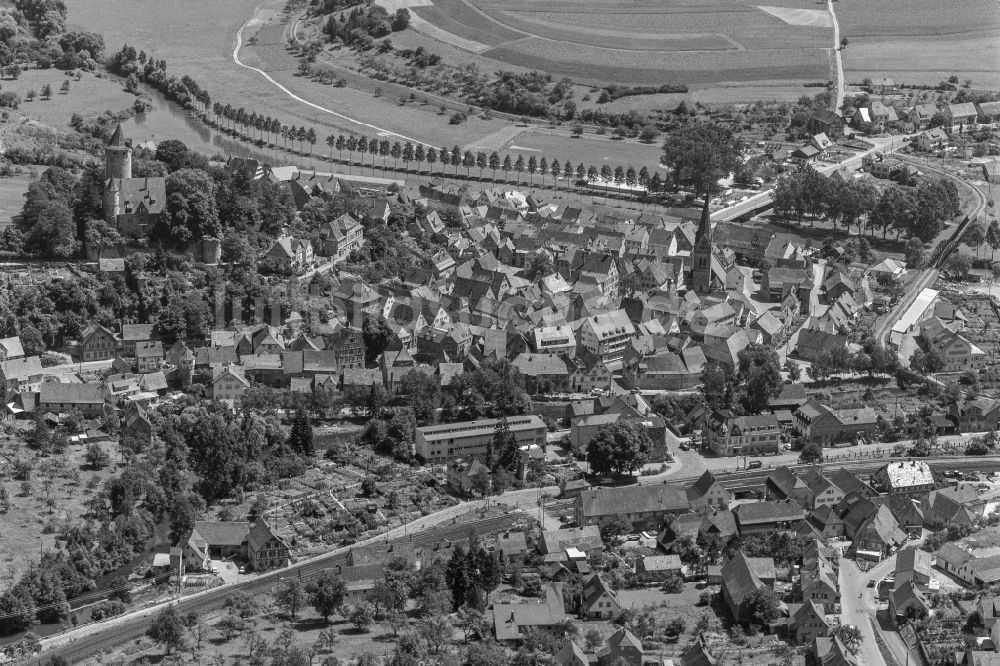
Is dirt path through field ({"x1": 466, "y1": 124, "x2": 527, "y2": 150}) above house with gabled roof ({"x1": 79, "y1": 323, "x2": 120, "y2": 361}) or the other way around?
above

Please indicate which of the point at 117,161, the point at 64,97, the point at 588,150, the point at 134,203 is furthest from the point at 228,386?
the point at 64,97

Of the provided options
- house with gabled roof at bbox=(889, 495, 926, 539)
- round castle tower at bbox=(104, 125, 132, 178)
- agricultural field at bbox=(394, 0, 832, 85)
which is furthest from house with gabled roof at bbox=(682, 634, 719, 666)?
agricultural field at bbox=(394, 0, 832, 85)

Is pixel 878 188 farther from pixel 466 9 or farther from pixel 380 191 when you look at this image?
pixel 466 9

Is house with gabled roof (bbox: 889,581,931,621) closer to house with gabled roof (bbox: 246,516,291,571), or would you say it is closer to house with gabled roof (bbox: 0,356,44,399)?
house with gabled roof (bbox: 246,516,291,571)

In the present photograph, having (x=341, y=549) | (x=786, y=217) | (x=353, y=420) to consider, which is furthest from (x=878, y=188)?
(x=341, y=549)

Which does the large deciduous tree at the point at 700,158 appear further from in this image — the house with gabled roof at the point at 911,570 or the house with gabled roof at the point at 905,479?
the house with gabled roof at the point at 911,570

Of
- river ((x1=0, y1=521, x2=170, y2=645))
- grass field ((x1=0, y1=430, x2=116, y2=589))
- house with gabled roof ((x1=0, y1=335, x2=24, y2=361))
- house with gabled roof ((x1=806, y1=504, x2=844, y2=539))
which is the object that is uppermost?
house with gabled roof ((x1=0, y1=335, x2=24, y2=361))

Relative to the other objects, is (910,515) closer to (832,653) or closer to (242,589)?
(832,653)
